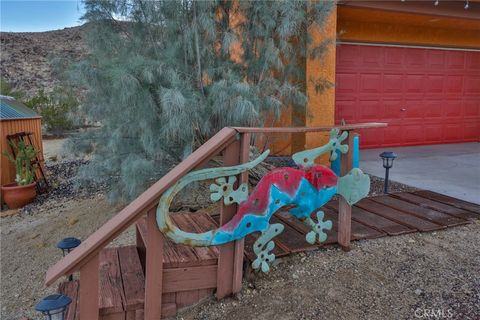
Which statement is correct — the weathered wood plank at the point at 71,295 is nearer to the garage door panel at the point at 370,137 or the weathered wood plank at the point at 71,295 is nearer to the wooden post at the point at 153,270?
the wooden post at the point at 153,270

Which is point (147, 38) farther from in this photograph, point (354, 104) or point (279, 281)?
point (354, 104)

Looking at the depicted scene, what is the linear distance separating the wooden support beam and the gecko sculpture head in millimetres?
604

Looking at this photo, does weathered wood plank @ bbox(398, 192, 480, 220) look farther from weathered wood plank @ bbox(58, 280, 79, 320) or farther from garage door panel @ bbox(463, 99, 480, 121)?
garage door panel @ bbox(463, 99, 480, 121)

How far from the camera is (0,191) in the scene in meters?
6.71

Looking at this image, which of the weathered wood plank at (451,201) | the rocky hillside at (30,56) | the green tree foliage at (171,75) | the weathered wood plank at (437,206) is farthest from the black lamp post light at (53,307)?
the rocky hillside at (30,56)

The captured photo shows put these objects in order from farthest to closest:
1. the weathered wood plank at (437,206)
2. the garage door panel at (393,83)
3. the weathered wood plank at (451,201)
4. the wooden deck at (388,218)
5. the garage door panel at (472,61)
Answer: the garage door panel at (472,61)
the garage door panel at (393,83)
the weathered wood plank at (451,201)
the weathered wood plank at (437,206)
the wooden deck at (388,218)

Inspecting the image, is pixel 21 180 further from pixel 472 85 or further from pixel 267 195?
pixel 472 85

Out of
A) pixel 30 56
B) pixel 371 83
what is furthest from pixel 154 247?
pixel 30 56

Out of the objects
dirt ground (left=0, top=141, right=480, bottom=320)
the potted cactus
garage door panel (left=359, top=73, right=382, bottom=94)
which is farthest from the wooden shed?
garage door panel (left=359, top=73, right=382, bottom=94)

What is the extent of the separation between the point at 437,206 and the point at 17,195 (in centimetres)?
643

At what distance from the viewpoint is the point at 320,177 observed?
280 cm

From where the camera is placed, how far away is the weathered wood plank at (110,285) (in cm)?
226

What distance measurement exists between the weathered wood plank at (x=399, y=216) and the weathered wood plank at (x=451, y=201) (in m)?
0.70

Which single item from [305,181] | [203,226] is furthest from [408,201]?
[203,226]
